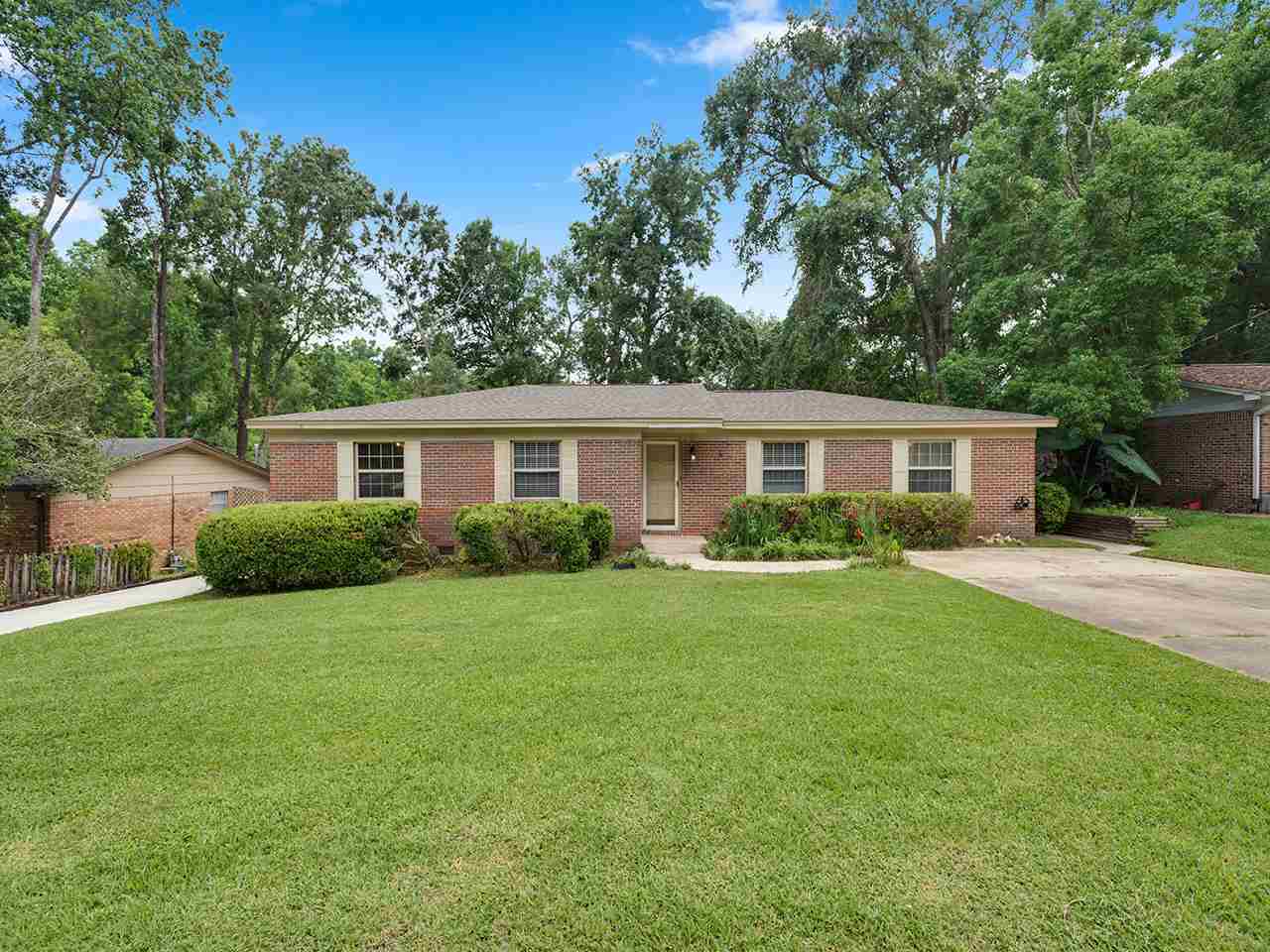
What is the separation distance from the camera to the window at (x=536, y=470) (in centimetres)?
1112

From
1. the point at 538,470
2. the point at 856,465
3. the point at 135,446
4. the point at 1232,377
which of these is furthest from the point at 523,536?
the point at 1232,377

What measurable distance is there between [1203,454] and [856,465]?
9.05 metres

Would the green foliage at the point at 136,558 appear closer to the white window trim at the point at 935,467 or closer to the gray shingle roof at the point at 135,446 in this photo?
the gray shingle roof at the point at 135,446

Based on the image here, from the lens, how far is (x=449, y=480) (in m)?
11.1

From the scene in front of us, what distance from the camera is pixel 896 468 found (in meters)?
11.9

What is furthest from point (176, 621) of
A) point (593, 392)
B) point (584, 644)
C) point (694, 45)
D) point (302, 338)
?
point (302, 338)

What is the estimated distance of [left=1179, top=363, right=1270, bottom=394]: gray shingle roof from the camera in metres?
12.9

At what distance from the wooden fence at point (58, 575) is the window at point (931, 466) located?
14.4 meters

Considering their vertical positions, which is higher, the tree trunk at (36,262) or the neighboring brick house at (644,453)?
the tree trunk at (36,262)

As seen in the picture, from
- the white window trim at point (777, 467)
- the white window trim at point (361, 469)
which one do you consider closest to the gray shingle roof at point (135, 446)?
the white window trim at point (361, 469)

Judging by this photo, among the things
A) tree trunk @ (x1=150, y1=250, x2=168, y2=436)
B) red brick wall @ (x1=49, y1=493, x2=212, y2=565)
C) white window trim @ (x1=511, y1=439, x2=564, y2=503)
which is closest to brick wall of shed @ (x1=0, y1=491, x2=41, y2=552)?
red brick wall @ (x1=49, y1=493, x2=212, y2=565)

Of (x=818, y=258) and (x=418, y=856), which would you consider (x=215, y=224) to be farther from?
(x=418, y=856)

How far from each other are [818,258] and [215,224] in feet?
72.9

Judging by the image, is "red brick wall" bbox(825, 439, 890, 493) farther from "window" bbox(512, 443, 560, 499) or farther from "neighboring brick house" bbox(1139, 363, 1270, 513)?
"neighboring brick house" bbox(1139, 363, 1270, 513)
